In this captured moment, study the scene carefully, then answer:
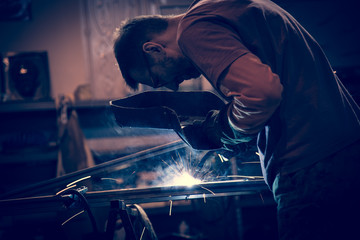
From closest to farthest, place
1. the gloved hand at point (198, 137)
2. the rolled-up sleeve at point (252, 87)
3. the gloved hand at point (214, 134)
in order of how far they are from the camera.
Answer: the rolled-up sleeve at point (252, 87)
the gloved hand at point (214, 134)
the gloved hand at point (198, 137)

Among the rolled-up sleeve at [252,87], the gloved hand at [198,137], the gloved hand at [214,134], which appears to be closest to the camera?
the rolled-up sleeve at [252,87]

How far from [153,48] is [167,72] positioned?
0.44ft

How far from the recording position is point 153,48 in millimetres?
1098

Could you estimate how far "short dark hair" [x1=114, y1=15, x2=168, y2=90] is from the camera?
111 cm

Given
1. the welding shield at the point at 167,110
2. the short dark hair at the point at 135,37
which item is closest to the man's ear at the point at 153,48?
the short dark hair at the point at 135,37

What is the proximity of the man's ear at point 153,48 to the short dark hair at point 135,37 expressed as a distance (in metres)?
0.03

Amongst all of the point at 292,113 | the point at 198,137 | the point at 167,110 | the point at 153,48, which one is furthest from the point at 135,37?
the point at 292,113

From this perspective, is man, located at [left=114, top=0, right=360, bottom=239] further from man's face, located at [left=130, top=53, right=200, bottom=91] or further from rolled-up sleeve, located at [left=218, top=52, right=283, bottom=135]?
man's face, located at [left=130, top=53, right=200, bottom=91]

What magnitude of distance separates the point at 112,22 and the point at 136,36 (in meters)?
2.49

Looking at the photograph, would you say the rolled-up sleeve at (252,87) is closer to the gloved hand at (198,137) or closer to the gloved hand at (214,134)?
the gloved hand at (214,134)

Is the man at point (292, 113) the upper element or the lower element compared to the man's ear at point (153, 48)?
lower

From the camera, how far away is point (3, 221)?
11.1 feet

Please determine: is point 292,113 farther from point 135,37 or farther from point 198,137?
point 135,37

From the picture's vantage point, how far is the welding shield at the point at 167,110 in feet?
3.61
